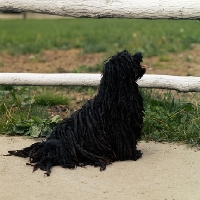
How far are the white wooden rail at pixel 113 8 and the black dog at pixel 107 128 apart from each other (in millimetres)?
644

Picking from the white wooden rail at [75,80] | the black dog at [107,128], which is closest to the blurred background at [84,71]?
the white wooden rail at [75,80]

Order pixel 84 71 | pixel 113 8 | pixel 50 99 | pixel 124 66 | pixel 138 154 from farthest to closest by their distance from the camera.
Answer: pixel 84 71 < pixel 50 99 < pixel 113 8 < pixel 138 154 < pixel 124 66

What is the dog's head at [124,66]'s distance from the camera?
4.77 metres

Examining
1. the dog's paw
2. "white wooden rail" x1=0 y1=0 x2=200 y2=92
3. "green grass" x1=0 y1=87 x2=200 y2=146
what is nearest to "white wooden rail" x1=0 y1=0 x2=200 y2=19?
"white wooden rail" x1=0 y1=0 x2=200 y2=92

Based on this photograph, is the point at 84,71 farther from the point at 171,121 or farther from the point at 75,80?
the point at 171,121

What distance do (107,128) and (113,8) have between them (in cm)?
119

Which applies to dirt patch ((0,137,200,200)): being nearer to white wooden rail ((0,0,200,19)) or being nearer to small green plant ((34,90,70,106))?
white wooden rail ((0,0,200,19))

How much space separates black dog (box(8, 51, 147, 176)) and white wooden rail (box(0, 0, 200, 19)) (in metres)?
0.64

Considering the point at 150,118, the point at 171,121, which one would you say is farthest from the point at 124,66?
the point at 171,121

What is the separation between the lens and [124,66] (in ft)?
15.7

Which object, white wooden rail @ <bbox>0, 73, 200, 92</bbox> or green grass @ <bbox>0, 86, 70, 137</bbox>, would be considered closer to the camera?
green grass @ <bbox>0, 86, 70, 137</bbox>

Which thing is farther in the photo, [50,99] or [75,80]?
[50,99]

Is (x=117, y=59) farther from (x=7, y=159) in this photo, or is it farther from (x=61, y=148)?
(x=7, y=159)

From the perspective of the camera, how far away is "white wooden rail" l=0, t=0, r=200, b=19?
525 cm
